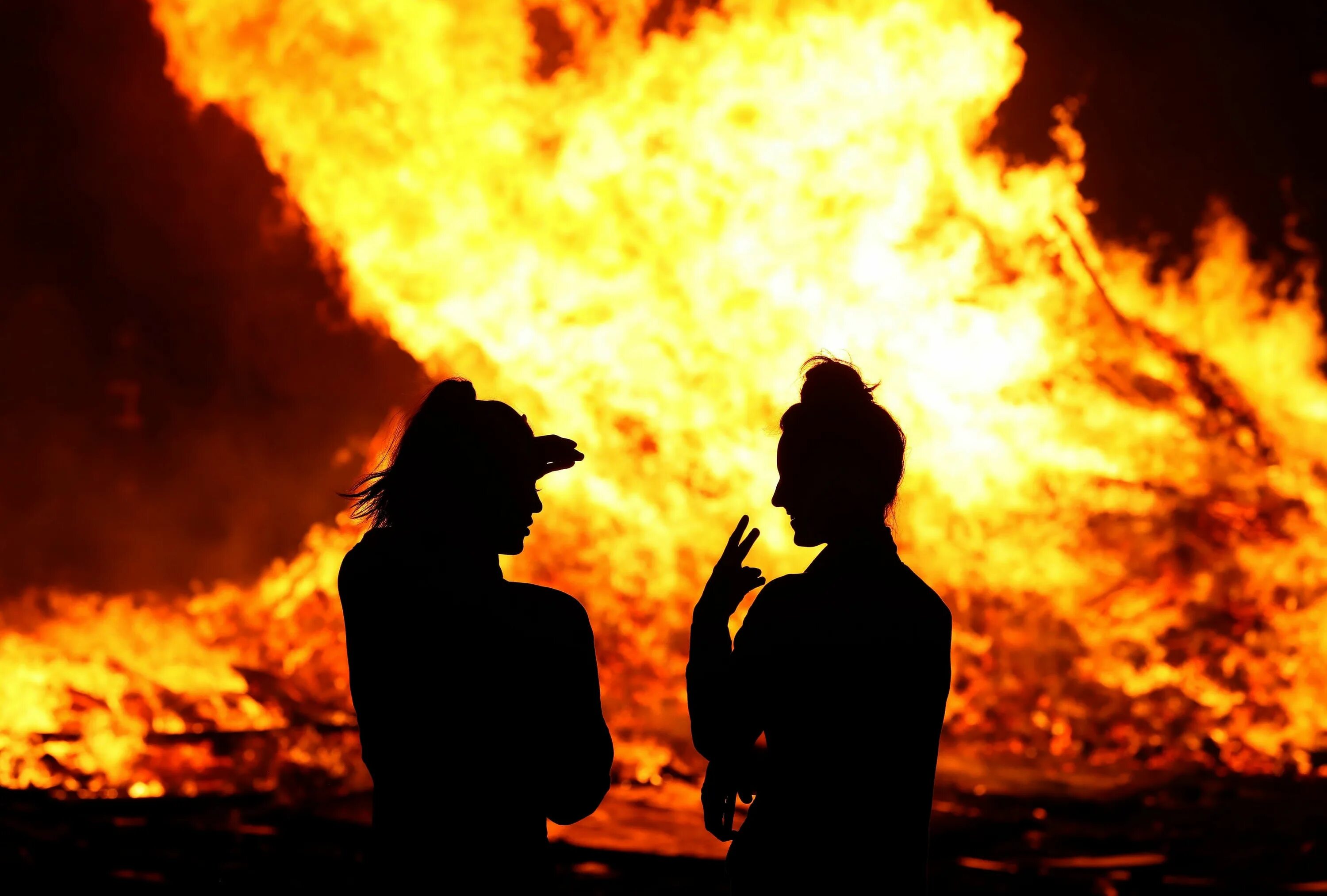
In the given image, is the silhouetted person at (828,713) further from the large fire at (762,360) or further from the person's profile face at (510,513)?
the large fire at (762,360)

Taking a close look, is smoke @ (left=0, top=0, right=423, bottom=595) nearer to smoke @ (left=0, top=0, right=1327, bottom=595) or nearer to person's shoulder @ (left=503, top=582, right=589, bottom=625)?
smoke @ (left=0, top=0, right=1327, bottom=595)

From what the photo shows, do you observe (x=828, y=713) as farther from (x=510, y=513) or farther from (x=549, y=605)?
(x=510, y=513)

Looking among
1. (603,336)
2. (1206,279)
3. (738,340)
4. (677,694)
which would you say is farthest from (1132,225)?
(677,694)

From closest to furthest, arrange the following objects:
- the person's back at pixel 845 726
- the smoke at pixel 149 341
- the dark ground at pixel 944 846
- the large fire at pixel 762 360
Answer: the person's back at pixel 845 726, the dark ground at pixel 944 846, the large fire at pixel 762 360, the smoke at pixel 149 341

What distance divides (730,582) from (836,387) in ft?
1.31

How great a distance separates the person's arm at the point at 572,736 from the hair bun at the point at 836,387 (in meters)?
0.57

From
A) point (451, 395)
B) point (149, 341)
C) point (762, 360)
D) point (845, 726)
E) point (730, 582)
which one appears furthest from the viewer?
point (149, 341)

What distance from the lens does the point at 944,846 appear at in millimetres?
8023

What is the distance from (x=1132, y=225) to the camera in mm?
8906

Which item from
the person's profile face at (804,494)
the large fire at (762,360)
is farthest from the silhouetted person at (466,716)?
the large fire at (762,360)

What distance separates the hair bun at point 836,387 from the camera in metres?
2.20

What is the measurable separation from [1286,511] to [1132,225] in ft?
7.55

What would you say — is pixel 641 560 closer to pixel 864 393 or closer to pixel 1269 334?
pixel 1269 334

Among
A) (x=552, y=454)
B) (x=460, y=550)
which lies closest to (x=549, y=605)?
(x=460, y=550)
